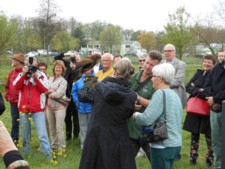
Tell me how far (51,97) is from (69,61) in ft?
4.55

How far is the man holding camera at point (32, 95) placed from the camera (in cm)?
613

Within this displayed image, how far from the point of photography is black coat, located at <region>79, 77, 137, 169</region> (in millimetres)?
3908

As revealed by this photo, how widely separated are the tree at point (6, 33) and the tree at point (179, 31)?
15131mm

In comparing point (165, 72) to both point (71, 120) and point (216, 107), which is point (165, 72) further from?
point (71, 120)

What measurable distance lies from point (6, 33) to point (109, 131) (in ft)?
56.6

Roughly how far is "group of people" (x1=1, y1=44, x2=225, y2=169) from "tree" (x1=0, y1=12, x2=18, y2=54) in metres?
13.0

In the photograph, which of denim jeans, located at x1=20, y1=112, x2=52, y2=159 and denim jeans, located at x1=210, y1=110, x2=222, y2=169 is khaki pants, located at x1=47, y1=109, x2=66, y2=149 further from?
denim jeans, located at x1=210, y1=110, x2=222, y2=169

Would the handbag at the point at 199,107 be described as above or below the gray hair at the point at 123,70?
below

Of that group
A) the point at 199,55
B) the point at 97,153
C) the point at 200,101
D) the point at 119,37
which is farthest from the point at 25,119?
the point at 119,37

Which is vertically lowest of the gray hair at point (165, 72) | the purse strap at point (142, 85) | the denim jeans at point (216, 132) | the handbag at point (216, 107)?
the denim jeans at point (216, 132)

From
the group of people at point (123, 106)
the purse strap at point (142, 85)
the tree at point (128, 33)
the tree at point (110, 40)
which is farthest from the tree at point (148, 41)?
the purse strap at point (142, 85)

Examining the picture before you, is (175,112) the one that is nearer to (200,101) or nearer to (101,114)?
(101,114)

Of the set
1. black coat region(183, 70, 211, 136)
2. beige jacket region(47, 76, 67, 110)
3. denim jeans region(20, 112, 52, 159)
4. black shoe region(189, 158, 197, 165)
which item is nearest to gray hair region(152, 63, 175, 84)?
black coat region(183, 70, 211, 136)

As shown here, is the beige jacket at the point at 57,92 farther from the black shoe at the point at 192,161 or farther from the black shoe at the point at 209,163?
the black shoe at the point at 209,163
